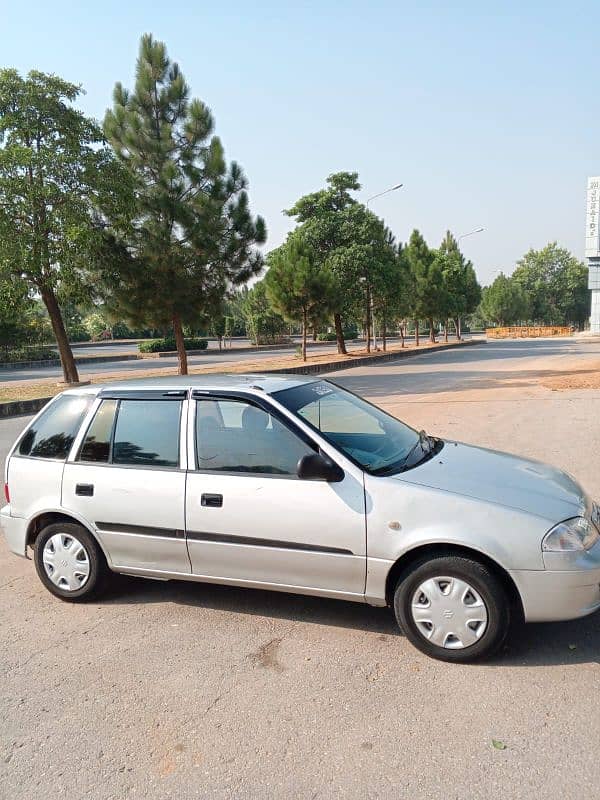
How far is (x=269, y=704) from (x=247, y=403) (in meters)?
1.67

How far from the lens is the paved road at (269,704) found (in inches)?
101

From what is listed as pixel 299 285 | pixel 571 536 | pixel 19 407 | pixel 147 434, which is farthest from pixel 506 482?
pixel 299 285

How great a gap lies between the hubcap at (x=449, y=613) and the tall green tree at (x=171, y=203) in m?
18.6

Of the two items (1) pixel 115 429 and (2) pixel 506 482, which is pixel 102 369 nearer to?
(1) pixel 115 429

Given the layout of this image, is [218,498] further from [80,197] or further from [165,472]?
[80,197]

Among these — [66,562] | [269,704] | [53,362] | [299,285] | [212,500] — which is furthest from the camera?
[53,362]

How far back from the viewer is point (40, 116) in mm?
18016

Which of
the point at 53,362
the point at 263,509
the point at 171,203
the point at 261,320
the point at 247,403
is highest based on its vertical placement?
the point at 171,203

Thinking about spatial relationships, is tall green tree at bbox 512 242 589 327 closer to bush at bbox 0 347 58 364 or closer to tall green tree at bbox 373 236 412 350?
tall green tree at bbox 373 236 412 350

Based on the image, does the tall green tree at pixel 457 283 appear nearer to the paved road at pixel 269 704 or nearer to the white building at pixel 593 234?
the white building at pixel 593 234

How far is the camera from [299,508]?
358cm

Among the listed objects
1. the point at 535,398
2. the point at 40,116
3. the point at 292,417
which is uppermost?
the point at 40,116

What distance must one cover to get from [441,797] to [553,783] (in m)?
0.44

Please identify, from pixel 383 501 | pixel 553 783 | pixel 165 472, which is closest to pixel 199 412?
pixel 165 472
